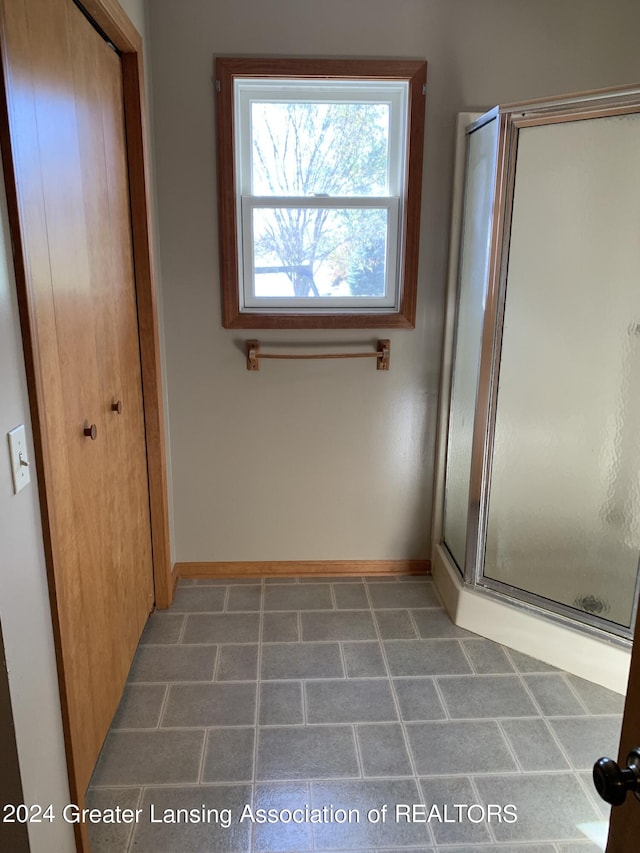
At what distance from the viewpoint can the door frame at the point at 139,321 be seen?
46.2 inches

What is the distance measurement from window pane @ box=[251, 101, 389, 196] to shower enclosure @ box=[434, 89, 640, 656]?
378 millimetres

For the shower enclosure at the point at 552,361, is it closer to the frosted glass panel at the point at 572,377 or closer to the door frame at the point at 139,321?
the frosted glass panel at the point at 572,377

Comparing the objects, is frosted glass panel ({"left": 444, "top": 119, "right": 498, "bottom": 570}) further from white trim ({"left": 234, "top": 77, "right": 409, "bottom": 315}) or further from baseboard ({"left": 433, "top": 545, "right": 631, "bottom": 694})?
white trim ({"left": 234, "top": 77, "right": 409, "bottom": 315})

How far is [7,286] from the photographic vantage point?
1.14 metres

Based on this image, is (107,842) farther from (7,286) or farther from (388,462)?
(388,462)

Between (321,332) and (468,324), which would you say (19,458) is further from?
(468,324)

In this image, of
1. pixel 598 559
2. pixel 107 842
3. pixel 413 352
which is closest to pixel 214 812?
pixel 107 842

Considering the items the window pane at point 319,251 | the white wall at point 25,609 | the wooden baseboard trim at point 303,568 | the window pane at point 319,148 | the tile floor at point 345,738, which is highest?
the window pane at point 319,148

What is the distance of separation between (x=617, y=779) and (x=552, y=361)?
1831 millimetres

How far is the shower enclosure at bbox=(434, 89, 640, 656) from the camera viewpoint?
7.13 feet

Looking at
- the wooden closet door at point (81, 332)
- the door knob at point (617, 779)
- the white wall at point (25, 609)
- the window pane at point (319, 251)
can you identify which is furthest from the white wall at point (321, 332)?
the door knob at point (617, 779)

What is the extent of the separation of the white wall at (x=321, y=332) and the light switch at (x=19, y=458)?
57.8 inches

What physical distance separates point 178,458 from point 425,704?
4.64 feet

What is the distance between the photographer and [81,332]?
63.5 inches
